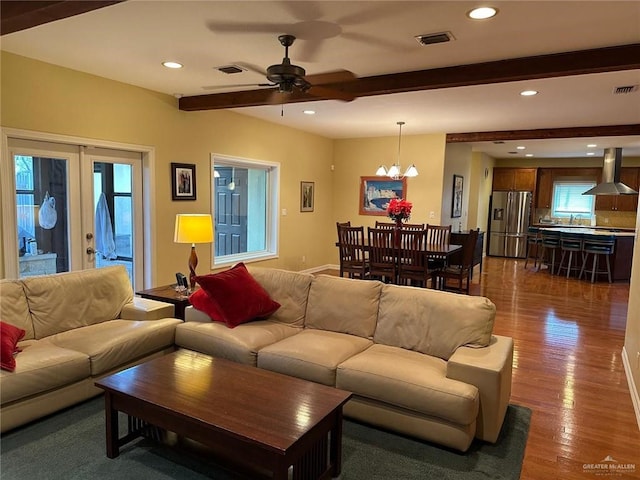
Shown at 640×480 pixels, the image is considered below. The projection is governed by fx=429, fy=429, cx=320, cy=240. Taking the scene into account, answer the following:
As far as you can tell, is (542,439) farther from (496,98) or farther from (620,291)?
(620,291)

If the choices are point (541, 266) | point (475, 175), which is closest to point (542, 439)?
point (541, 266)

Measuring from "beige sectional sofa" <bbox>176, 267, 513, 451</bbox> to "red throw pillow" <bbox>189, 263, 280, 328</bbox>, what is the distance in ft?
0.24

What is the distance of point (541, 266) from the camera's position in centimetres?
928

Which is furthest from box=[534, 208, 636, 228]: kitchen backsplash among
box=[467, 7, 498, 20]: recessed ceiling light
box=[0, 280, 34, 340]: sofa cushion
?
box=[0, 280, 34, 340]: sofa cushion

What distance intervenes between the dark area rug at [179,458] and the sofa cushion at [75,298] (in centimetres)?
75

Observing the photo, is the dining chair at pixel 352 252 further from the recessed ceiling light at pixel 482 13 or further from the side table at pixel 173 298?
the recessed ceiling light at pixel 482 13

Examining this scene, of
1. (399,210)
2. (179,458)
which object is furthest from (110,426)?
(399,210)

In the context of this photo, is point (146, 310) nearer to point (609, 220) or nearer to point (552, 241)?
point (552, 241)

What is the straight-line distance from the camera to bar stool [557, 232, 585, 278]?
781 cm

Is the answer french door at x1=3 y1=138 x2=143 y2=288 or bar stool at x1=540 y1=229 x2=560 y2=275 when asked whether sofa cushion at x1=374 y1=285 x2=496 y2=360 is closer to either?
french door at x1=3 y1=138 x2=143 y2=288

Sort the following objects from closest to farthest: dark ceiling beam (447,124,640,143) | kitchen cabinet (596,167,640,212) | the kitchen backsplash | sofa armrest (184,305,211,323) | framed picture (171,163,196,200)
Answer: sofa armrest (184,305,211,323)
framed picture (171,163,196,200)
dark ceiling beam (447,124,640,143)
kitchen cabinet (596,167,640,212)
the kitchen backsplash

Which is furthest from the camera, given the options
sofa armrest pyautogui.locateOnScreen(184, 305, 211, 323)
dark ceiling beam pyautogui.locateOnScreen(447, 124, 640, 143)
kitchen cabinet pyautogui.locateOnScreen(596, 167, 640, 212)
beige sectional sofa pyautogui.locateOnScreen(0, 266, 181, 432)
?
kitchen cabinet pyautogui.locateOnScreen(596, 167, 640, 212)

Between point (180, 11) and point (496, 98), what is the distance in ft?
11.3

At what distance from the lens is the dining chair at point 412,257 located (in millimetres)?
5023
